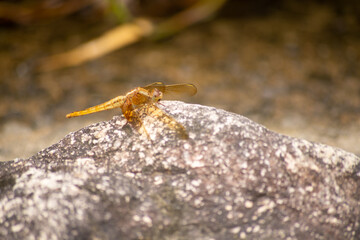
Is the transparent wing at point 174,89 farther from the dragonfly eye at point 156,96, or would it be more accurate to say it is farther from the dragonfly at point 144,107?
the dragonfly eye at point 156,96

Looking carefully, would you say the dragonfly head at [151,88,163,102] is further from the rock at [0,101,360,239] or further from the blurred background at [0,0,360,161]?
the blurred background at [0,0,360,161]

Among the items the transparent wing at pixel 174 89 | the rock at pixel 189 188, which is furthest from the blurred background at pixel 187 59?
the rock at pixel 189 188

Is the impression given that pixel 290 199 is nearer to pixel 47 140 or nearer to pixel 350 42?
pixel 47 140

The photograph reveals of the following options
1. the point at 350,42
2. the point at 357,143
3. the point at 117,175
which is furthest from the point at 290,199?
the point at 350,42

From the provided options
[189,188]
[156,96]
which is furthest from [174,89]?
[189,188]

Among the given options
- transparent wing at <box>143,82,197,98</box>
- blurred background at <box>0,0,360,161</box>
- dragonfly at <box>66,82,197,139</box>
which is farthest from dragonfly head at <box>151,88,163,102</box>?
blurred background at <box>0,0,360,161</box>

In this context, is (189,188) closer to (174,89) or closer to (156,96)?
(156,96)
